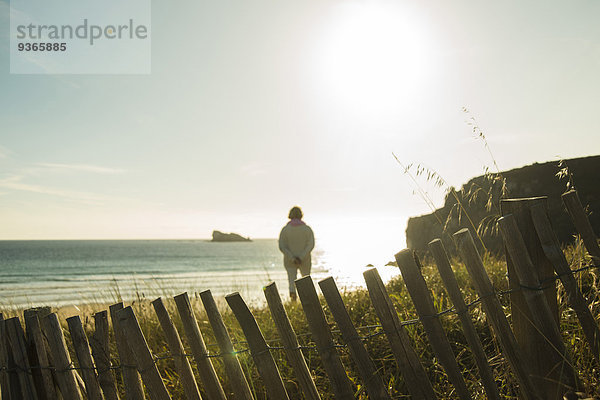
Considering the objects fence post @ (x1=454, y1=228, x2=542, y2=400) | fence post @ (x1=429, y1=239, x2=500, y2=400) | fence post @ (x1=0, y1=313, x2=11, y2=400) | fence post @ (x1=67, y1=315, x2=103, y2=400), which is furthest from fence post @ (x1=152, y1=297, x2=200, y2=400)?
fence post @ (x1=454, y1=228, x2=542, y2=400)

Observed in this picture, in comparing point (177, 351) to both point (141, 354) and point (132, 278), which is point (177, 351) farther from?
point (132, 278)

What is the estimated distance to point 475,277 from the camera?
1.52m

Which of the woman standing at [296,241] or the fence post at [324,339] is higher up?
the woman standing at [296,241]

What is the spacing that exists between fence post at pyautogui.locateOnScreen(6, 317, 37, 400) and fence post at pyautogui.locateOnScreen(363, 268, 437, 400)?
2395 millimetres

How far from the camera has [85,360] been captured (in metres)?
2.25

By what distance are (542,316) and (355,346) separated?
76 centimetres

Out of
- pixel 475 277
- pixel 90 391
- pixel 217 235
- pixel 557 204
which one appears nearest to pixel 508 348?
pixel 475 277

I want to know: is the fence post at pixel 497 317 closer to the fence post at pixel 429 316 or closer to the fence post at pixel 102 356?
the fence post at pixel 429 316

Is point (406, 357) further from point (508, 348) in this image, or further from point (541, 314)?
point (541, 314)

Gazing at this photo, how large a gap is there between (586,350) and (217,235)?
162 m

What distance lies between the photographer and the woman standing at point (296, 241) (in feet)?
23.4

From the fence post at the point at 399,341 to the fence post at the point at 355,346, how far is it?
13 centimetres

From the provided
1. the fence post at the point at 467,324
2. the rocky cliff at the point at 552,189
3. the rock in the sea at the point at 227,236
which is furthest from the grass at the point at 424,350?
the rock in the sea at the point at 227,236

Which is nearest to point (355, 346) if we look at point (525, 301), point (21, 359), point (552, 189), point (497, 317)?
point (497, 317)
